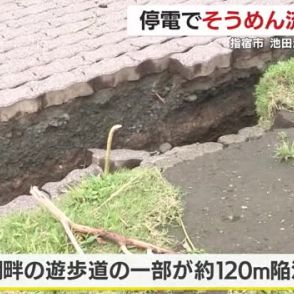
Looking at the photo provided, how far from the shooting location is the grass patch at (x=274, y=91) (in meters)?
4.42

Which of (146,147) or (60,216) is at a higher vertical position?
(60,216)

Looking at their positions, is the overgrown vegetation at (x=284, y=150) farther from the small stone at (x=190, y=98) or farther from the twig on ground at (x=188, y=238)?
the small stone at (x=190, y=98)

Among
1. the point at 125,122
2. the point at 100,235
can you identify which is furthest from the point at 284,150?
the point at 125,122

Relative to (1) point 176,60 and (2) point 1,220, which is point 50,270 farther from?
(1) point 176,60

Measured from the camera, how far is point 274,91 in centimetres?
451

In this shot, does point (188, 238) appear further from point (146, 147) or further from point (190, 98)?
point (190, 98)

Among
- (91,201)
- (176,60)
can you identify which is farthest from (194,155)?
(176,60)

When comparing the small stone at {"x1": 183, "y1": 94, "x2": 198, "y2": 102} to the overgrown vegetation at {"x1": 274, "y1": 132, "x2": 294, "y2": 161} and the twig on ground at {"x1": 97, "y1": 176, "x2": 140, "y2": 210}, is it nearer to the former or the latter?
the overgrown vegetation at {"x1": 274, "y1": 132, "x2": 294, "y2": 161}

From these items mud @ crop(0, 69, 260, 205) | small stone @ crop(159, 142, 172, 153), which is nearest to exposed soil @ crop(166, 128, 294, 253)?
small stone @ crop(159, 142, 172, 153)

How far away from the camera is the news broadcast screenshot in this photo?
113 inches

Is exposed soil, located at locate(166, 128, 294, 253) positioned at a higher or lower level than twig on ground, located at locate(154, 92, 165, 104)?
lower

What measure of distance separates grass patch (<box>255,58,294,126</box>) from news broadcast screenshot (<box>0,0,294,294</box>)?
0.05 ft

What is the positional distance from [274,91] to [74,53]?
5.01 ft
